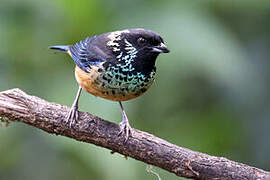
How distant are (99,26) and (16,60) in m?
0.98

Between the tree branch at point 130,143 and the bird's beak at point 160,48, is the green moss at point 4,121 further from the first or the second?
the bird's beak at point 160,48

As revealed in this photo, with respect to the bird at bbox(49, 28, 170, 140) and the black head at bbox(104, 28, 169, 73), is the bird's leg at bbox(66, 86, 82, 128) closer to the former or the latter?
the bird at bbox(49, 28, 170, 140)

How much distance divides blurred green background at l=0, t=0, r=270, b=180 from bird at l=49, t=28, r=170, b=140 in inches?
13.9

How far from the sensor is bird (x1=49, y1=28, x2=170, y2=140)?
5.32 meters

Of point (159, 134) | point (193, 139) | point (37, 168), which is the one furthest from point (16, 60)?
point (193, 139)

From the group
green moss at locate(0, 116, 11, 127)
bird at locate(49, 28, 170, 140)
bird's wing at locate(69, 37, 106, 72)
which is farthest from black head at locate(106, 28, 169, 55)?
green moss at locate(0, 116, 11, 127)

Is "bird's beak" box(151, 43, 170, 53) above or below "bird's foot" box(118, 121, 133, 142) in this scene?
above

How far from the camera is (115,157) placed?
5.59m

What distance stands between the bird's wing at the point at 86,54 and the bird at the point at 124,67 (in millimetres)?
11

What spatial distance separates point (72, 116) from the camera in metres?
5.07

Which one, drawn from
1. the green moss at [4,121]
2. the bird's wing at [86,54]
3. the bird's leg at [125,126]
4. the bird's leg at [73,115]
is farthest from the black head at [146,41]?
the green moss at [4,121]

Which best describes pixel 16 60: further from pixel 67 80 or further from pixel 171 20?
pixel 171 20

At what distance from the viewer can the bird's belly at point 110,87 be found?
209 inches

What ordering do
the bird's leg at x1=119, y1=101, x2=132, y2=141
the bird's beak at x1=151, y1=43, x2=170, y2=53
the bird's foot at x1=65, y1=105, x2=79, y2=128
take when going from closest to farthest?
the bird's foot at x1=65, y1=105, x2=79, y2=128, the bird's leg at x1=119, y1=101, x2=132, y2=141, the bird's beak at x1=151, y1=43, x2=170, y2=53
